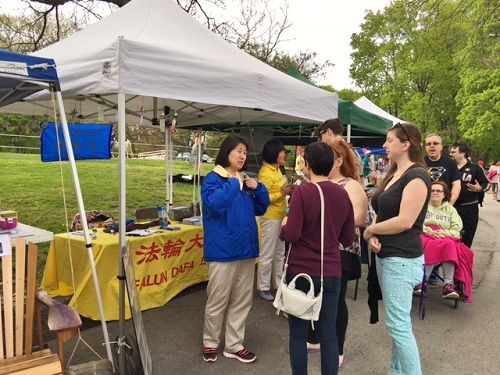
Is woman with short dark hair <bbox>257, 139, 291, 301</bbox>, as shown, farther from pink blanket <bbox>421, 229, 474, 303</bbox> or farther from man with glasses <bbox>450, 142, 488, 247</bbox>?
man with glasses <bbox>450, 142, 488, 247</bbox>

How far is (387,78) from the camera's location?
97.2ft

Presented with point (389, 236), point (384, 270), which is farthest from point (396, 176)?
point (384, 270)

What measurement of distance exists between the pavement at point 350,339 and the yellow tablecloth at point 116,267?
0.17 metres

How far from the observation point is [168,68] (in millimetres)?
3043

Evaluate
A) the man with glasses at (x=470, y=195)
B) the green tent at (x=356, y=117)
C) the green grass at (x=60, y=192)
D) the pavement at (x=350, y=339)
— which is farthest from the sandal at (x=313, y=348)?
the green tent at (x=356, y=117)

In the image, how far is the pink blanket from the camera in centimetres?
436

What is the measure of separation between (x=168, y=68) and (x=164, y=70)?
0.14ft

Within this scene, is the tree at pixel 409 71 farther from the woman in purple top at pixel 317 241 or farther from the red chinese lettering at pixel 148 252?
the woman in purple top at pixel 317 241

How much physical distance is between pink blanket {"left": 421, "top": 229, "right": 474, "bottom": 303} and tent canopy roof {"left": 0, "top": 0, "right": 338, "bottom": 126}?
177 centimetres

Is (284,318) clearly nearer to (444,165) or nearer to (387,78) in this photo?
(444,165)

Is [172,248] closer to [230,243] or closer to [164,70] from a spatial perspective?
[230,243]

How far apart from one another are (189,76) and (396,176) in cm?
166

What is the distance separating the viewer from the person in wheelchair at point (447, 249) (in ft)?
14.3

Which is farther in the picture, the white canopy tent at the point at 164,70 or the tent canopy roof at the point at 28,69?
the white canopy tent at the point at 164,70
